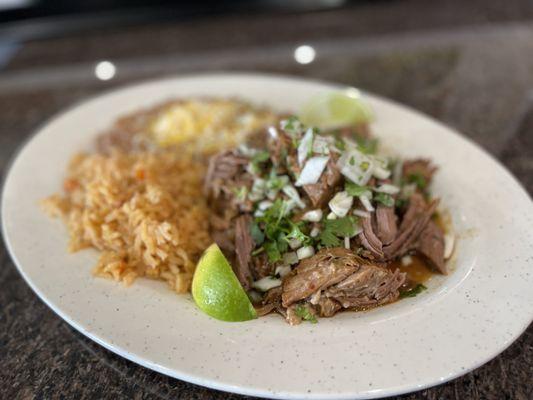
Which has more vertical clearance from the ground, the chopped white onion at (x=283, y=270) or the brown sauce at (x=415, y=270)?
the chopped white onion at (x=283, y=270)

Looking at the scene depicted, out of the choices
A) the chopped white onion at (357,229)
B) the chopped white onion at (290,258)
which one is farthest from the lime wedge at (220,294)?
the chopped white onion at (357,229)

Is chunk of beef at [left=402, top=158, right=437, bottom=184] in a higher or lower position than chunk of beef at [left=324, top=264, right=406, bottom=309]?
higher

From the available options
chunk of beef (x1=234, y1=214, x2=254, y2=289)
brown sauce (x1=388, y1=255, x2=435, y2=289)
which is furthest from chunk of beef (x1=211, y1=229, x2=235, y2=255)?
brown sauce (x1=388, y1=255, x2=435, y2=289)

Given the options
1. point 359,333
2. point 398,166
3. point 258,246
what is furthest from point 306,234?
point 398,166

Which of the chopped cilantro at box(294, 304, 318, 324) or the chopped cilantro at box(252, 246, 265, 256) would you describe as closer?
the chopped cilantro at box(294, 304, 318, 324)

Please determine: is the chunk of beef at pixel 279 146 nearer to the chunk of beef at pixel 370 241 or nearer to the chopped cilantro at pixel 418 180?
the chunk of beef at pixel 370 241

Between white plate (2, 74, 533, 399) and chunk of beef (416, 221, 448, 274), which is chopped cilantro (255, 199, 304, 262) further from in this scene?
chunk of beef (416, 221, 448, 274)
